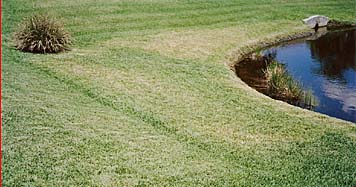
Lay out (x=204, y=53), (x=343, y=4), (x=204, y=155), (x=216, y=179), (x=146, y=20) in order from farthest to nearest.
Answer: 1. (x=343, y=4)
2. (x=146, y=20)
3. (x=204, y=53)
4. (x=204, y=155)
5. (x=216, y=179)

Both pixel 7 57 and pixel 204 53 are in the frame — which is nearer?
pixel 7 57

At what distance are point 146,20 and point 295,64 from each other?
5.21 m

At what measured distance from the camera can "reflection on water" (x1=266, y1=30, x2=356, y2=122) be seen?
1127 centimetres

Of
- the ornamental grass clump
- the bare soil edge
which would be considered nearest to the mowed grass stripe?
the ornamental grass clump

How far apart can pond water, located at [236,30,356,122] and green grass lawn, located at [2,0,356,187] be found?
1.05 m

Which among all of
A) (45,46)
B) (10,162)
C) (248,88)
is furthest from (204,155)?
(45,46)

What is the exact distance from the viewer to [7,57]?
1188 cm

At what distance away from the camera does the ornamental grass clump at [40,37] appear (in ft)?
41.2

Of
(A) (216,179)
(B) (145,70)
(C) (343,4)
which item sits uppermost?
(C) (343,4)

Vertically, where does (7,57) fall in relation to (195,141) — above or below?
above

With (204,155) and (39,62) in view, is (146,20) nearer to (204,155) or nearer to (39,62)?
(39,62)

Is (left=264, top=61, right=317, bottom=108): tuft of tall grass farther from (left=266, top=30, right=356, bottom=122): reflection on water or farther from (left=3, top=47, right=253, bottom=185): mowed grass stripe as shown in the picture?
(left=3, top=47, right=253, bottom=185): mowed grass stripe

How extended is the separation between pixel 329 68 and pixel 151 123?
7111 millimetres

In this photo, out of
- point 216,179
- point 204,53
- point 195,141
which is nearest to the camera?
point 216,179
